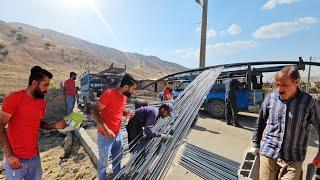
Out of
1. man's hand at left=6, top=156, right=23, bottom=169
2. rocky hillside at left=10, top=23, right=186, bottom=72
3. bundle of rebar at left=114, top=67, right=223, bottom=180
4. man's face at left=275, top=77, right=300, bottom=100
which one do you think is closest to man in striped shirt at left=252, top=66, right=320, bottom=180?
man's face at left=275, top=77, right=300, bottom=100

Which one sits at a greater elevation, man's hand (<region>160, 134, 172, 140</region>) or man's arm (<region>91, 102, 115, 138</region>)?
man's arm (<region>91, 102, 115, 138</region>)

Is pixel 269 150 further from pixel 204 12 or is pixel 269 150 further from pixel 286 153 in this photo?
pixel 204 12

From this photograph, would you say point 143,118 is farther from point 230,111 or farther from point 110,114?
point 230,111

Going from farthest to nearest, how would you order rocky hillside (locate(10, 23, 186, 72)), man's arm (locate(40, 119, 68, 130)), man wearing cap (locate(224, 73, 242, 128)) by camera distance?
rocky hillside (locate(10, 23, 186, 72)) < man wearing cap (locate(224, 73, 242, 128)) < man's arm (locate(40, 119, 68, 130))

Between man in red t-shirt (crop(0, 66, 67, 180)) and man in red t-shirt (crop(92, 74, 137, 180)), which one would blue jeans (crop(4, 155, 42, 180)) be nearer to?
man in red t-shirt (crop(0, 66, 67, 180))

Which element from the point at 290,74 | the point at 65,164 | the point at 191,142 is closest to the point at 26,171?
the point at 290,74

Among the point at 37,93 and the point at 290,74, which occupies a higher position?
the point at 290,74

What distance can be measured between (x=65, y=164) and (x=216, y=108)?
699cm

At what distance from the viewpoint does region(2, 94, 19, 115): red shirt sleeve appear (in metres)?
2.98

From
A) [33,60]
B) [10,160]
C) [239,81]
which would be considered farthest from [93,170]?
[33,60]

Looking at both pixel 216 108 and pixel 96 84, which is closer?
pixel 216 108

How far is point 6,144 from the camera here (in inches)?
117

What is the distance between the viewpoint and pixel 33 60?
2323 inches

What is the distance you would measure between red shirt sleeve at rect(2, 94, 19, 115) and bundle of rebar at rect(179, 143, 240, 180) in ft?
9.44
